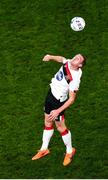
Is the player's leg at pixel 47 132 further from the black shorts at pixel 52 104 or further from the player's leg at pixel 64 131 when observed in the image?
the black shorts at pixel 52 104

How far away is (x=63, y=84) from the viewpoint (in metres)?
12.3

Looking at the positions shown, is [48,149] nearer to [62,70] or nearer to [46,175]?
[46,175]

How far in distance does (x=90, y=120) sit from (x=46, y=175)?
2091mm

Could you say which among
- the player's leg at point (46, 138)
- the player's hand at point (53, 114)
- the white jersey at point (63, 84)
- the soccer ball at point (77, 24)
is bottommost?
the player's leg at point (46, 138)

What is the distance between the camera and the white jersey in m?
12.1

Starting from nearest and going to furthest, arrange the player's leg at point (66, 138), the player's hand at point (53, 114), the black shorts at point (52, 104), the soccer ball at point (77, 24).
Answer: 1. the player's hand at point (53, 114)
2. the black shorts at point (52, 104)
3. the player's leg at point (66, 138)
4. the soccer ball at point (77, 24)

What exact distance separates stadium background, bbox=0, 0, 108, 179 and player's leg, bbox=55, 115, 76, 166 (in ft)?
0.48

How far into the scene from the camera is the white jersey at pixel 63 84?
475 inches

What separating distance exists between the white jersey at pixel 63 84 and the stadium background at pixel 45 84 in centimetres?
165

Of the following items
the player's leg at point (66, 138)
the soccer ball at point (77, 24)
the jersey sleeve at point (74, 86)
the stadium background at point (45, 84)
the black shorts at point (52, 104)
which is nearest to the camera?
the jersey sleeve at point (74, 86)

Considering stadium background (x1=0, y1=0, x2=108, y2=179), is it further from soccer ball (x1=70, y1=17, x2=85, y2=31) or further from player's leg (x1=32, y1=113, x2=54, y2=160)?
soccer ball (x1=70, y1=17, x2=85, y2=31)

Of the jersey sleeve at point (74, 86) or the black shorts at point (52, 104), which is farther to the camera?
the black shorts at point (52, 104)

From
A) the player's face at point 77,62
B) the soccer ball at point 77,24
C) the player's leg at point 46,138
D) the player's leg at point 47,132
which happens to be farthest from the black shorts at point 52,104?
the soccer ball at point 77,24

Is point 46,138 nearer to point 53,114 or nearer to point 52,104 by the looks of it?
point 52,104
